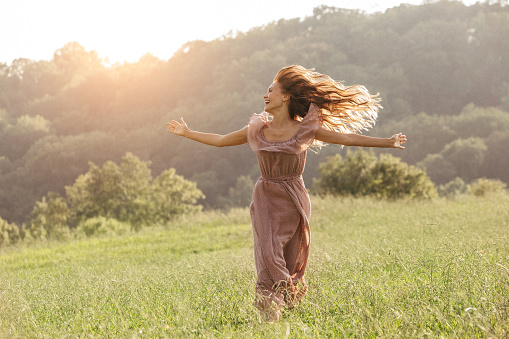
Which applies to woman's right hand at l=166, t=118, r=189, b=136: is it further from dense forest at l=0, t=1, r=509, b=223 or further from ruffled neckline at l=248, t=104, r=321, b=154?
dense forest at l=0, t=1, r=509, b=223

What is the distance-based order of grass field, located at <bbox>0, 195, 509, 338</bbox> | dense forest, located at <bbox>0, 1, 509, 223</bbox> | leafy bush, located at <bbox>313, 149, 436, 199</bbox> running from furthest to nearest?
dense forest, located at <bbox>0, 1, 509, 223</bbox>
leafy bush, located at <bbox>313, 149, 436, 199</bbox>
grass field, located at <bbox>0, 195, 509, 338</bbox>

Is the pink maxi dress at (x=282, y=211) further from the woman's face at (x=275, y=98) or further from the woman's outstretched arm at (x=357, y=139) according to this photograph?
the woman's face at (x=275, y=98)

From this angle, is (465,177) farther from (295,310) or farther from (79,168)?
(295,310)

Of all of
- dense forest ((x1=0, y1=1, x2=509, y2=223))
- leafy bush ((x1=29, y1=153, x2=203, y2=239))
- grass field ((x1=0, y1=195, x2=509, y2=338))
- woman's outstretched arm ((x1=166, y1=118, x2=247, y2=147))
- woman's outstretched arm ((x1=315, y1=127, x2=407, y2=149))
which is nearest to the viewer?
grass field ((x1=0, y1=195, x2=509, y2=338))

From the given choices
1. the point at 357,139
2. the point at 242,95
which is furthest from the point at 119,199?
the point at 242,95

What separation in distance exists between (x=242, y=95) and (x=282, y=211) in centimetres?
7081

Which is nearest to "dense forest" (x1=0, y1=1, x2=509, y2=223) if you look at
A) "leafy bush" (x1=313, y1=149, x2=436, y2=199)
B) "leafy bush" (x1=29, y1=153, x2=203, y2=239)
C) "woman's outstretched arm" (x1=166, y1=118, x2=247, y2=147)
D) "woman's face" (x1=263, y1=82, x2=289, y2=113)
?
"leafy bush" (x1=29, y1=153, x2=203, y2=239)

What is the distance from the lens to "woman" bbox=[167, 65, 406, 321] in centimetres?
461

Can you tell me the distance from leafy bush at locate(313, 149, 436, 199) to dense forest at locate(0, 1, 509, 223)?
34604 millimetres

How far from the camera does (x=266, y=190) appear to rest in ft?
15.8

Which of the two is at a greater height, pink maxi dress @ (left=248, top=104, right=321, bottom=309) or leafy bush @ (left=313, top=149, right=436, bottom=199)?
pink maxi dress @ (left=248, top=104, right=321, bottom=309)

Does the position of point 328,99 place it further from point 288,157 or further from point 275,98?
point 288,157

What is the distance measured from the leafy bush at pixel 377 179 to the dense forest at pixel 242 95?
114 feet

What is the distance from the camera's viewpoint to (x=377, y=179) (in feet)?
70.4
